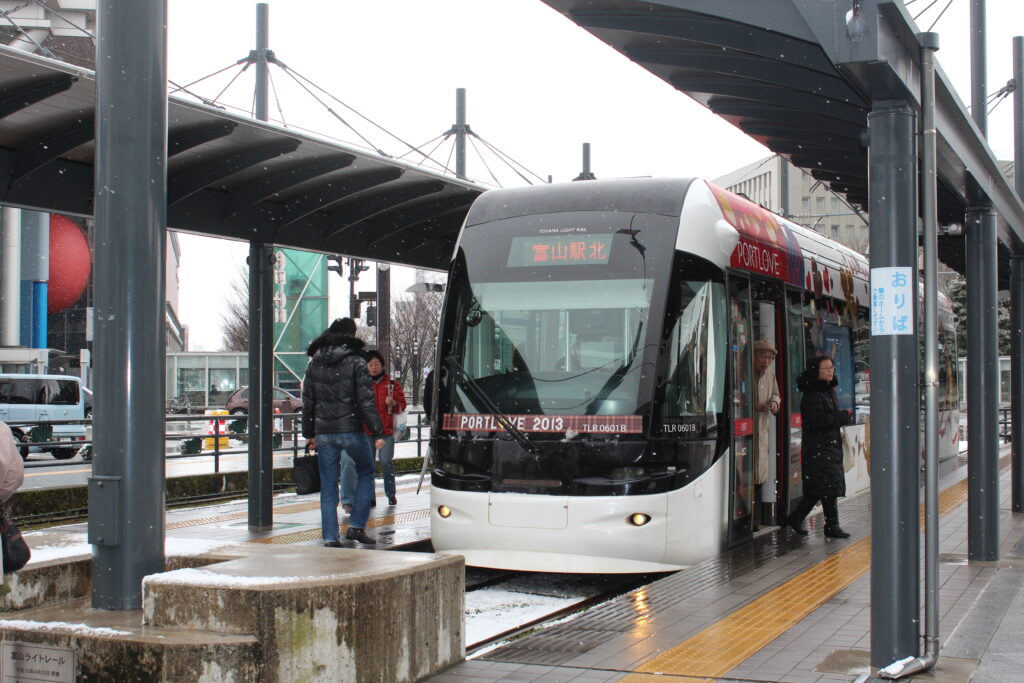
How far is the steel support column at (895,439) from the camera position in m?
5.50

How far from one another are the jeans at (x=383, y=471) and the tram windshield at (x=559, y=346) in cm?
325

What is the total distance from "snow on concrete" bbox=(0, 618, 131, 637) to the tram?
4.11 meters

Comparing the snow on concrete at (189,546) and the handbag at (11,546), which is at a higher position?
the handbag at (11,546)

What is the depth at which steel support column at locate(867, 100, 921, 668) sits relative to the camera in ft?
18.0

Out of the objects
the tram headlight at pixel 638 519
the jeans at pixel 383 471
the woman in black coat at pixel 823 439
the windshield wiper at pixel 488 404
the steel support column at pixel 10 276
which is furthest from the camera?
the steel support column at pixel 10 276

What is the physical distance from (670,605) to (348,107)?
985 centimetres

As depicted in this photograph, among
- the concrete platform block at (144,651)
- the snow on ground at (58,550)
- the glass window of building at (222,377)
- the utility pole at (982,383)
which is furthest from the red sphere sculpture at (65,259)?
the concrete platform block at (144,651)

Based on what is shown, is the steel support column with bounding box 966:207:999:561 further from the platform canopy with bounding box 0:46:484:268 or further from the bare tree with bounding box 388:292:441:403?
the bare tree with bounding box 388:292:441:403

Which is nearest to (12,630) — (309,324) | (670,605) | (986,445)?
(670,605)

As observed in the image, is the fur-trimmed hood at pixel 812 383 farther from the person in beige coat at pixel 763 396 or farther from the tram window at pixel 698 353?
the tram window at pixel 698 353

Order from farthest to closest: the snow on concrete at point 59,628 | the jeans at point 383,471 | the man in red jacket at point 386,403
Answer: the man in red jacket at point 386,403, the jeans at point 383,471, the snow on concrete at point 59,628

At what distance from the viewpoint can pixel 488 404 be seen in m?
8.88

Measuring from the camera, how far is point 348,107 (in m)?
15.2

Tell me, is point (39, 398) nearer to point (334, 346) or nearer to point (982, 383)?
point (334, 346)
